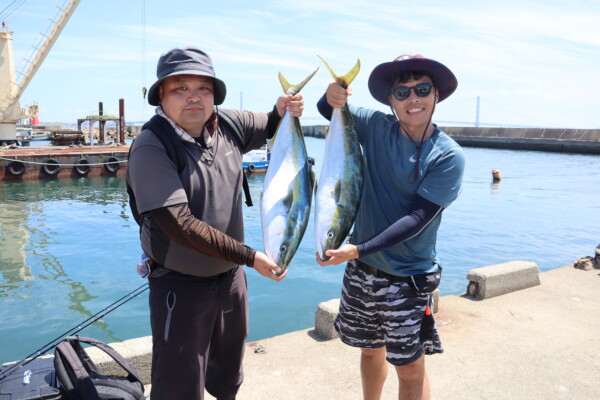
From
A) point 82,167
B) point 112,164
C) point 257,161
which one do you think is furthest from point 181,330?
point 112,164

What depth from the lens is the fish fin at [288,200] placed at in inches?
90.2

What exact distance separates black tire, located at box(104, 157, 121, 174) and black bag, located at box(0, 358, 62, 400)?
2300 centimetres

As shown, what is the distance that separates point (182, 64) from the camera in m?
2.10

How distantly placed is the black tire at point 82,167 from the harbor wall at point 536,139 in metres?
24.5

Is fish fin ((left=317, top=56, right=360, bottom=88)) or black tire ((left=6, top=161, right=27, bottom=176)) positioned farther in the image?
black tire ((left=6, top=161, right=27, bottom=176))

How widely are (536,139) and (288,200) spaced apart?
5409 cm

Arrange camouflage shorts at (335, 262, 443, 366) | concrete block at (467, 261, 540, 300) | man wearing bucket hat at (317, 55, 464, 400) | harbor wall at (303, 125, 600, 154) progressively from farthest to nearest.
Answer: harbor wall at (303, 125, 600, 154)
concrete block at (467, 261, 540, 300)
camouflage shorts at (335, 262, 443, 366)
man wearing bucket hat at (317, 55, 464, 400)

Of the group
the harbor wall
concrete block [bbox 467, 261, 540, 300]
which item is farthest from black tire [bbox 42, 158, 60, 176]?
the harbor wall

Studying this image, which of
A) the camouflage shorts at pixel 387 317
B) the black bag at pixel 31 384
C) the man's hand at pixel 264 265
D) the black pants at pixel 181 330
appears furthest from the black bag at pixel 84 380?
the camouflage shorts at pixel 387 317

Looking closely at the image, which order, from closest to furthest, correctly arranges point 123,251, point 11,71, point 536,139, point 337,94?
point 337,94, point 123,251, point 11,71, point 536,139

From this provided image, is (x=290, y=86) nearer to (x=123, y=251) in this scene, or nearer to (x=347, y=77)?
(x=347, y=77)

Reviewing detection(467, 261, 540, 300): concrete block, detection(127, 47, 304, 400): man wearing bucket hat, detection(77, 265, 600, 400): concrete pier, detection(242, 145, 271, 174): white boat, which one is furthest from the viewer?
detection(242, 145, 271, 174): white boat

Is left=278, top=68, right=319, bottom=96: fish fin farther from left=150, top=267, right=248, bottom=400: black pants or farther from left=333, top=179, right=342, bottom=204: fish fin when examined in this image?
left=150, top=267, right=248, bottom=400: black pants

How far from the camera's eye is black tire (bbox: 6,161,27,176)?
70.2ft
